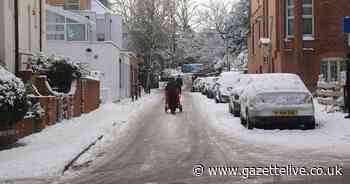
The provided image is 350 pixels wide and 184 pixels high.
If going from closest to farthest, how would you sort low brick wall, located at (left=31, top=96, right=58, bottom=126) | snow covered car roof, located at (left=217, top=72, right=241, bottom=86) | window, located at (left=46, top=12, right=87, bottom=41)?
low brick wall, located at (left=31, top=96, right=58, bottom=126)
snow covered car roof, located at (left=217, top=72, right=241, bottom=86)
window, located at (left=46, top=12, right=87, bottom=41)

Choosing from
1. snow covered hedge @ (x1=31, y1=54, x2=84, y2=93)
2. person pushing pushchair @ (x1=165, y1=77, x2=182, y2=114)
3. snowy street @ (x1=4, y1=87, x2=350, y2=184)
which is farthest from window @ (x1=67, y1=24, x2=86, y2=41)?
snowy street @ (x1=4, y1=87, x2=350, y2=184)

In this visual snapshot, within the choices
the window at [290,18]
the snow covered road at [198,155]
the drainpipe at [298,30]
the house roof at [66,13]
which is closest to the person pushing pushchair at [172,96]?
the snow covered road at [198,155]

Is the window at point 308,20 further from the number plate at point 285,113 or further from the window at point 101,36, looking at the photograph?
the number plate at point 285,113

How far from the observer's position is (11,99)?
14750 mm

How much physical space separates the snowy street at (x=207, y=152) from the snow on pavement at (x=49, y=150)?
1.58 feet

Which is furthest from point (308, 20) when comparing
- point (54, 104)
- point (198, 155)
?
point (198, 155)

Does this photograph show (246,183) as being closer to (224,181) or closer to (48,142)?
(224,181)

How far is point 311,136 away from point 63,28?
89.2ft

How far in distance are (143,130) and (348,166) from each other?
31.4 feet

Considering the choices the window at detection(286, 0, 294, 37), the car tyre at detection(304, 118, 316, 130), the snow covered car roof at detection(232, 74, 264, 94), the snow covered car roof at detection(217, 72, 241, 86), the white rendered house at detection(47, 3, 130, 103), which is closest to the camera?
the car tyre at detection(304, 118, 316, 130)

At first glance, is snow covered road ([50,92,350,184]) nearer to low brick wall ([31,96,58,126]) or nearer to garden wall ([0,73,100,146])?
garden wall ([0,73,100,146])

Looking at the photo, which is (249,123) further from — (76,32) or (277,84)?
(76,32)

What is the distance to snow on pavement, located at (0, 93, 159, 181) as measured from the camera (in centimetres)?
1152

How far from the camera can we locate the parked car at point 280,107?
1719cm
